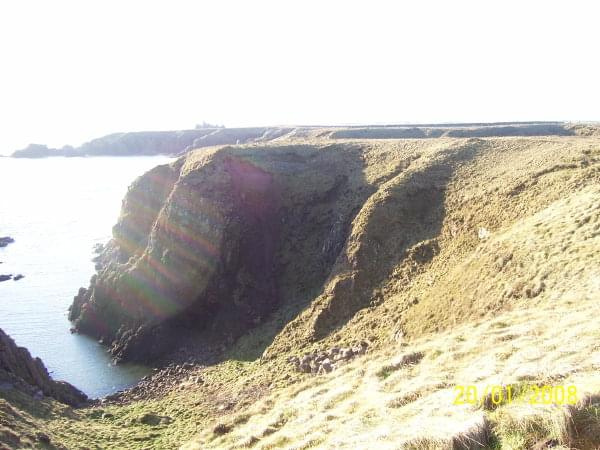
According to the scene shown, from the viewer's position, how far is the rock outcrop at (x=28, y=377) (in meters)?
23.9

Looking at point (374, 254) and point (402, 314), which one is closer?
point (402, 314)

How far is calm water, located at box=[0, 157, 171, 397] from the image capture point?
33594 mm

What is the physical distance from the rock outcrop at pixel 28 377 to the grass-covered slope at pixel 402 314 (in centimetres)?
201

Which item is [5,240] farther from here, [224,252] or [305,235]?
[305,235]

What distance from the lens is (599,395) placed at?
9117 mm

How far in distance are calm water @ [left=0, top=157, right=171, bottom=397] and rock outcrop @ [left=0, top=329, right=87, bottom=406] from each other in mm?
3390

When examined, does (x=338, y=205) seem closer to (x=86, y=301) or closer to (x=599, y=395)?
(x=86, y=301)

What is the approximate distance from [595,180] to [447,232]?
8.15 meters

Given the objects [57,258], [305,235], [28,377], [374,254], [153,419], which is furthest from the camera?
[57,258]

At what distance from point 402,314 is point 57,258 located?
5069 cm

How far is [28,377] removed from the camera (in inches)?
999

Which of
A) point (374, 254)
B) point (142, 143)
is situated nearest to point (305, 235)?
point (374, 254)

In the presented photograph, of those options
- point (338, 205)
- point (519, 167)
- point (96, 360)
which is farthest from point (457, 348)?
point (96, 360)

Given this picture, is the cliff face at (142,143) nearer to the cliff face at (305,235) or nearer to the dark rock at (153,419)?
the cliff face at (305,235)
